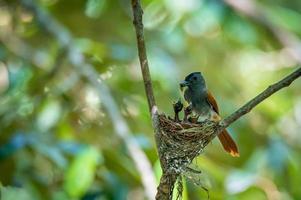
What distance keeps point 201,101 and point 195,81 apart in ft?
0.68

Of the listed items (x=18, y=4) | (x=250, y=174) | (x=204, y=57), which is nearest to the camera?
(x=250, y=174)

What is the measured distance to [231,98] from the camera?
6.96 m

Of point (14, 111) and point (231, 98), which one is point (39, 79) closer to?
point (14, 111)

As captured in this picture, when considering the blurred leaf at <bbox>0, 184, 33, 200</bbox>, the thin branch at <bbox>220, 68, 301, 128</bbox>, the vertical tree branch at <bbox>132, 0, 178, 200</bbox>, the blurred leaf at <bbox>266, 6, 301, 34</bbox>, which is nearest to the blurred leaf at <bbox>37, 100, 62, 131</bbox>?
the blurred leaf at <bbox>0, 184, 33, 200</bbox>

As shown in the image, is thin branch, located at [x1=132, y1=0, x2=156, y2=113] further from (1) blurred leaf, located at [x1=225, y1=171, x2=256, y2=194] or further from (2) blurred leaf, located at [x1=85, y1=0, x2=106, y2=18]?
(1) blurred leaf, located at [x1=225, y1=171, x2=256, y2=194]

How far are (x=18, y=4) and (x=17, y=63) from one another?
47cm

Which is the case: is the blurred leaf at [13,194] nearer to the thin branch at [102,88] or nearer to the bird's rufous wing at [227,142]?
the thin branch at [102,88]

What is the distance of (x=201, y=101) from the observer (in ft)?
15.3

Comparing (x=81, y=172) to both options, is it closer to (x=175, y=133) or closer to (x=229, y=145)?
(x=229, y=145)

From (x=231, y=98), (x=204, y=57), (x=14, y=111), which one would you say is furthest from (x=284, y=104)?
(x=14, y=111)

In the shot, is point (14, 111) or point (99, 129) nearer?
point (14, 111)

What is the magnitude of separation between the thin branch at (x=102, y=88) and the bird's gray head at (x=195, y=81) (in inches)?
19.6

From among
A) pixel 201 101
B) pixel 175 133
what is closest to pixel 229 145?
pixel 201 101

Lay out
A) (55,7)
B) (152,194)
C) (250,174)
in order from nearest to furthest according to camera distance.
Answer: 1. (152,194)
2. (250,174)
3. (55,7)
